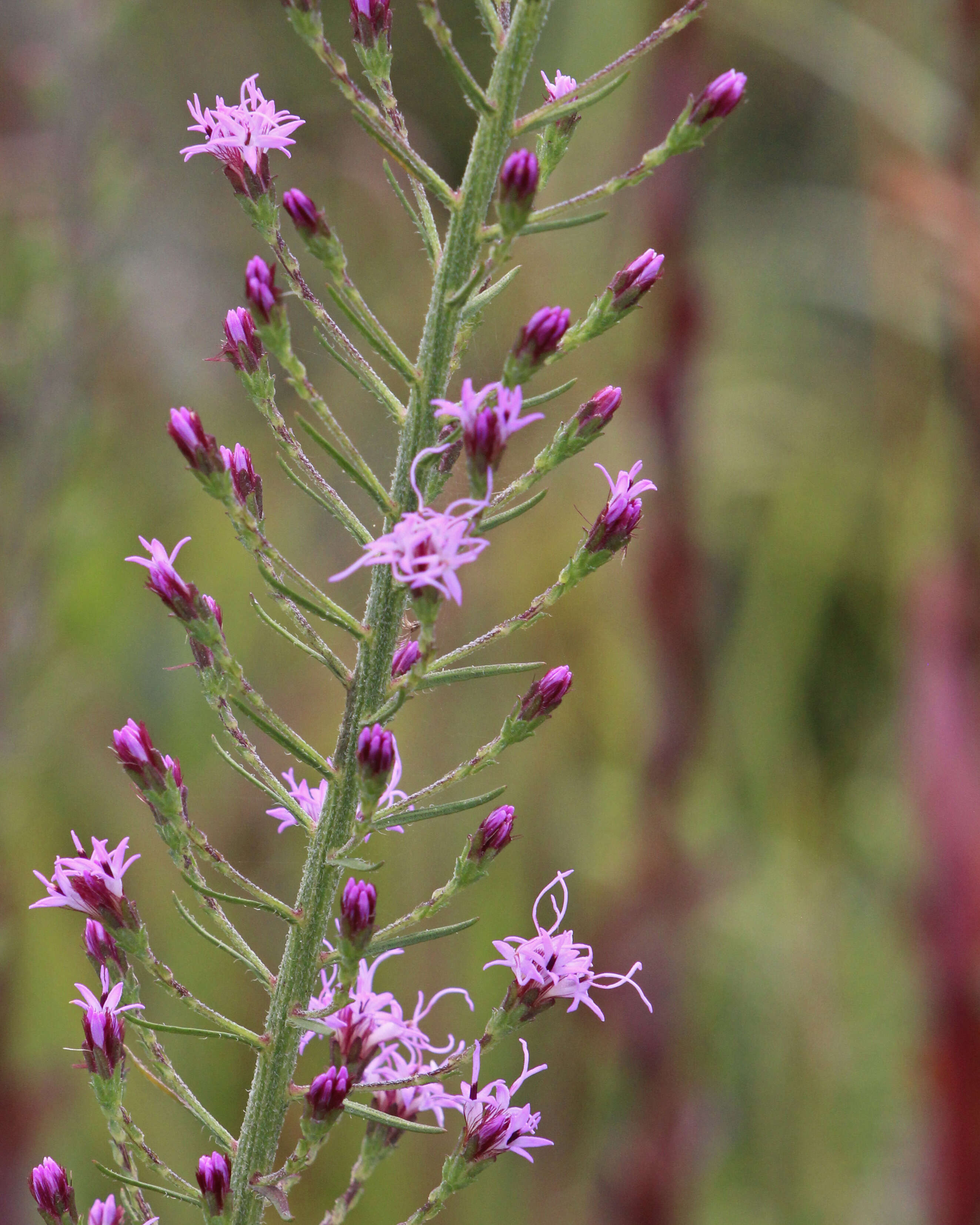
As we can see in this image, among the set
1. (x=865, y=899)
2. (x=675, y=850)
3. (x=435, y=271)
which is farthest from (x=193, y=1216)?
(x=435, y=271)

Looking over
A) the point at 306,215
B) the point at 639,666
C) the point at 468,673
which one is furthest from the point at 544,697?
the point at 639,666

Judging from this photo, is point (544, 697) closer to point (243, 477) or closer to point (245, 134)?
point (243, 477)

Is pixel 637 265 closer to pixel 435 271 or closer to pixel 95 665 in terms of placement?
pixel 435 271

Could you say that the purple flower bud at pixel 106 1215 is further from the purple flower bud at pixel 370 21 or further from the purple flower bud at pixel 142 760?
the purple flower bud at pixel 370 21

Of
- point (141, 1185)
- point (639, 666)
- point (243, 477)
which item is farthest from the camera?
point (639, 666)

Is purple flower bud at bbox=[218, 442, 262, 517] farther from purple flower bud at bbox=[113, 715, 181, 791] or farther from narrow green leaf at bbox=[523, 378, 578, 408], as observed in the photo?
narrow green leaf at bbox=[523, 378, 578, 408]

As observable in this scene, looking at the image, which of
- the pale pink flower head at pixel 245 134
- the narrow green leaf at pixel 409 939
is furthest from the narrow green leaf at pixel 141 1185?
the pale pink flower head at pixel 245 134

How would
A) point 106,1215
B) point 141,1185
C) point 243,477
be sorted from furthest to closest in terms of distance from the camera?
point 243,477 → point 106,1215 → point 141,1185
